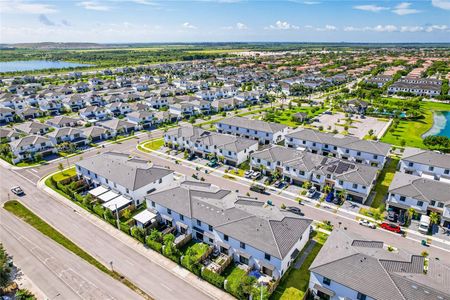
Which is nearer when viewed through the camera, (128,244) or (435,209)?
(128,244)

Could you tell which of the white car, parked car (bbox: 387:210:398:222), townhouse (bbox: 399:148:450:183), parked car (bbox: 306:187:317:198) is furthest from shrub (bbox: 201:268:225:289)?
townhouse (bbox: 399:148:450:183)

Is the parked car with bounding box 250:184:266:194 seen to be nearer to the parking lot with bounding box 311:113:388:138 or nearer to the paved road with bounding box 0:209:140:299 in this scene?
the paved road with bounding box 0:209:140:299

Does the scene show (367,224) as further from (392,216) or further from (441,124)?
(441,124)

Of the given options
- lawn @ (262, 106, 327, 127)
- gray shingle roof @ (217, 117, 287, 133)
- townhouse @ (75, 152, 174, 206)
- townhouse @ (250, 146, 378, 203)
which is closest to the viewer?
townhouse @ (75, 152, 174, 206)

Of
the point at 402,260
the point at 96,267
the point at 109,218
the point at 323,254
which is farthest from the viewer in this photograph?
the point at 109,218

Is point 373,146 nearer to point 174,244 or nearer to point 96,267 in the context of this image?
point 174,244

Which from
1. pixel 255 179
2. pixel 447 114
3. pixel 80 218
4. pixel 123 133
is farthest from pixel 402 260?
pixel 447 114
